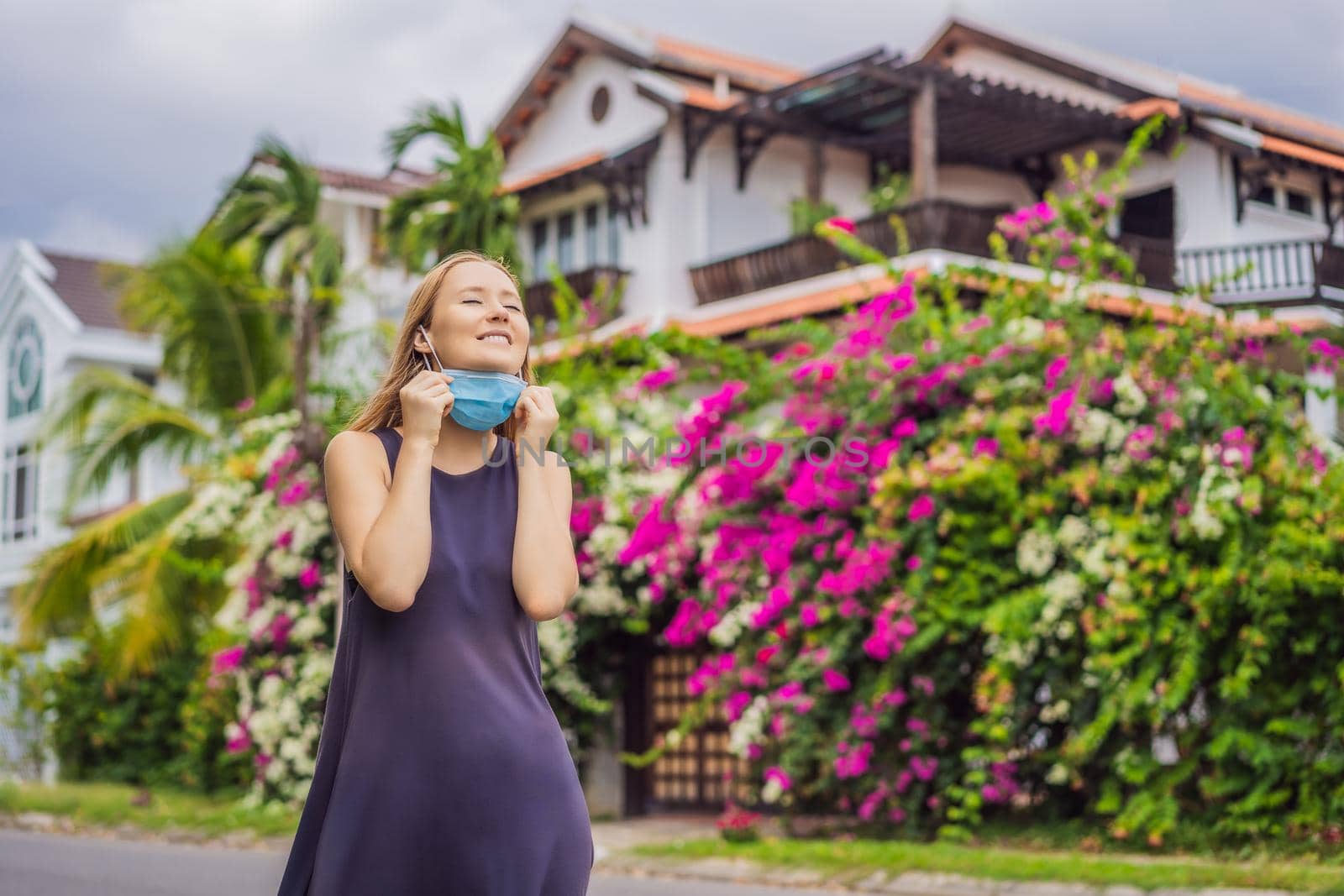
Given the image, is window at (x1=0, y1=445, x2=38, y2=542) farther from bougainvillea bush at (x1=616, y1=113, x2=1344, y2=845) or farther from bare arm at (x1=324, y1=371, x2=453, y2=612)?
bare arm at (x1=324, y1=371, x2=453, y2=612)

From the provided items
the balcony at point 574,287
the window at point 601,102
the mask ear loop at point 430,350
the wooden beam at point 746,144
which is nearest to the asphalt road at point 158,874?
the mask ear loop at point 430,350

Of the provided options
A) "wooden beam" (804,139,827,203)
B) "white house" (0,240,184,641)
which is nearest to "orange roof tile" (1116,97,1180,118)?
"wooden beam" (804,139,827,203)

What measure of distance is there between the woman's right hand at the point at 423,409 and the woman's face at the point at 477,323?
15cm

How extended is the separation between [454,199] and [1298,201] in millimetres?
12528

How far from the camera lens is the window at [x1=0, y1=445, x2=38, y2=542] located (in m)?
33.4

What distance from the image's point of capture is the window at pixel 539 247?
25.7 metres

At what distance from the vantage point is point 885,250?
792 inches

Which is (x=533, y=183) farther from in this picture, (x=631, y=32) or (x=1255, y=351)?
(x=1255, y=351)

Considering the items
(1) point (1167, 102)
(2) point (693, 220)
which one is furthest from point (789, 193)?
(1) point (1167, 102)

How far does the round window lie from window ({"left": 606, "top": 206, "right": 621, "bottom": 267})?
173 cm

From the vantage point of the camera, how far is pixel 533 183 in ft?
79.4

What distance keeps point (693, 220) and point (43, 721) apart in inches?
430

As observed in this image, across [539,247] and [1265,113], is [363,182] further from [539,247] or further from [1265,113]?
[1265,113]

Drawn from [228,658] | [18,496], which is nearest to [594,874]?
[228,658]
